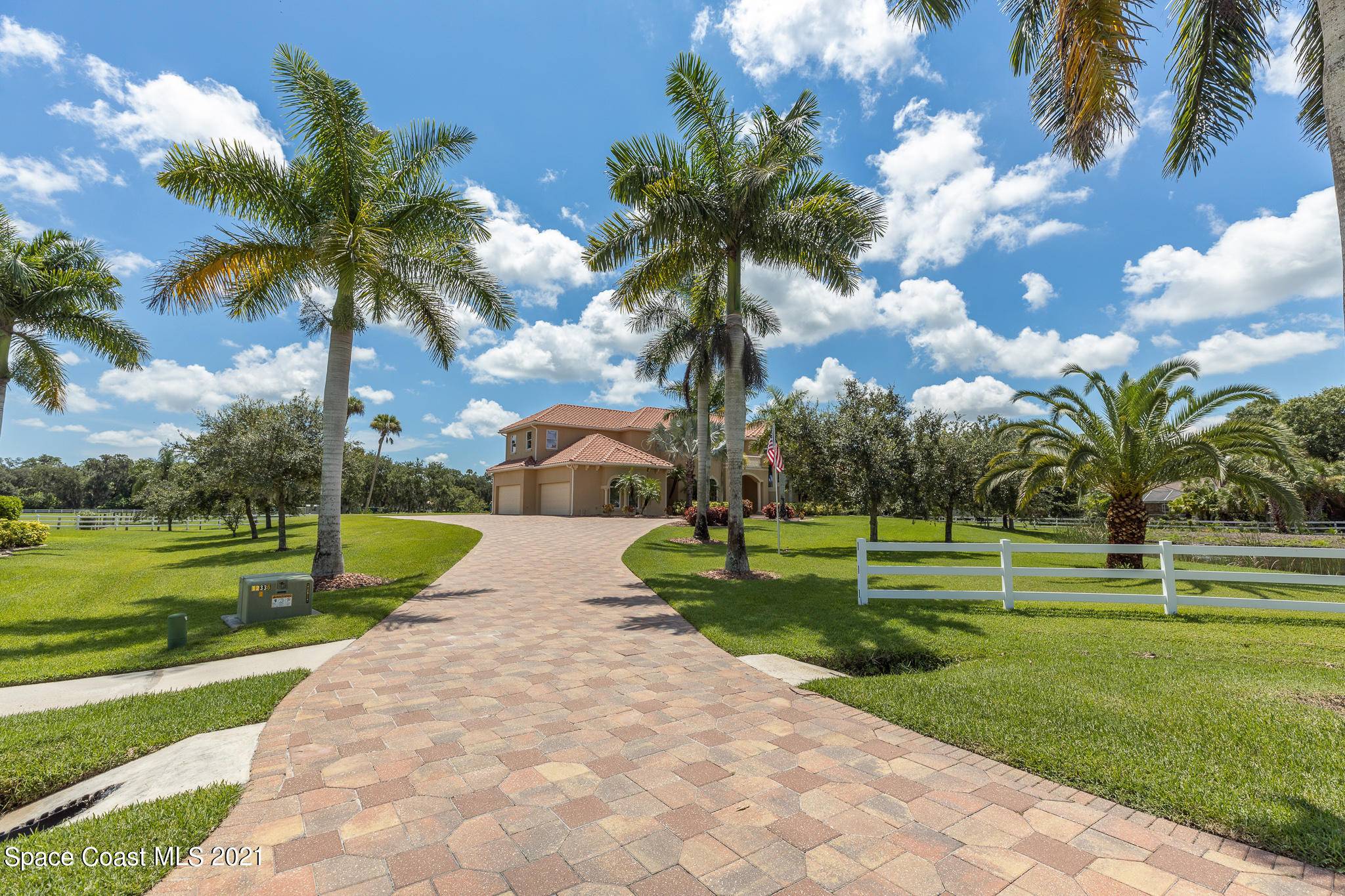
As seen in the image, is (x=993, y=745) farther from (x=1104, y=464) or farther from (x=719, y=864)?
(x=1104, y=464)

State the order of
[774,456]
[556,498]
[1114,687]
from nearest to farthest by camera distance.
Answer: [1114,687] < [774,456] < [556,498]

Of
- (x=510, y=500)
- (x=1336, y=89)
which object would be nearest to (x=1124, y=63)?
(x=1336, y=89)

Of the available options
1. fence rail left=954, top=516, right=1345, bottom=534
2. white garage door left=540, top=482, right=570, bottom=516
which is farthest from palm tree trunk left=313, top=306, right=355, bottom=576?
fence rail left=954, top=516, right=1345, bottom=534

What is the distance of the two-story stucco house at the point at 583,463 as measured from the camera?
34.7 metres

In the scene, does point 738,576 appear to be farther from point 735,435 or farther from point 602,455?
point 602,455

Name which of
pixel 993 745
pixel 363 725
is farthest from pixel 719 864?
pixel 363 725

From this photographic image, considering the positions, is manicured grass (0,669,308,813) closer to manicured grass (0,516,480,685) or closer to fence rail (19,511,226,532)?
manicured grass (0,516,480,685)

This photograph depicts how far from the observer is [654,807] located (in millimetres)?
3498

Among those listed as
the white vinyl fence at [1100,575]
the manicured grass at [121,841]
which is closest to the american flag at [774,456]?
the white vinyl fence at [1100,575]

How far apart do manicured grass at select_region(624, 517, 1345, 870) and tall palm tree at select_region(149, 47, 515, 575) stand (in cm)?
776

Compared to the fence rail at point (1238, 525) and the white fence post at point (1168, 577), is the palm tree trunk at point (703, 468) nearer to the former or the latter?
the white fence post at point (1168, 577)

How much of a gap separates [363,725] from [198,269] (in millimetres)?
10395

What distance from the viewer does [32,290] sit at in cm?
1498

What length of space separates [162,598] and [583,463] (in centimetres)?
2317
